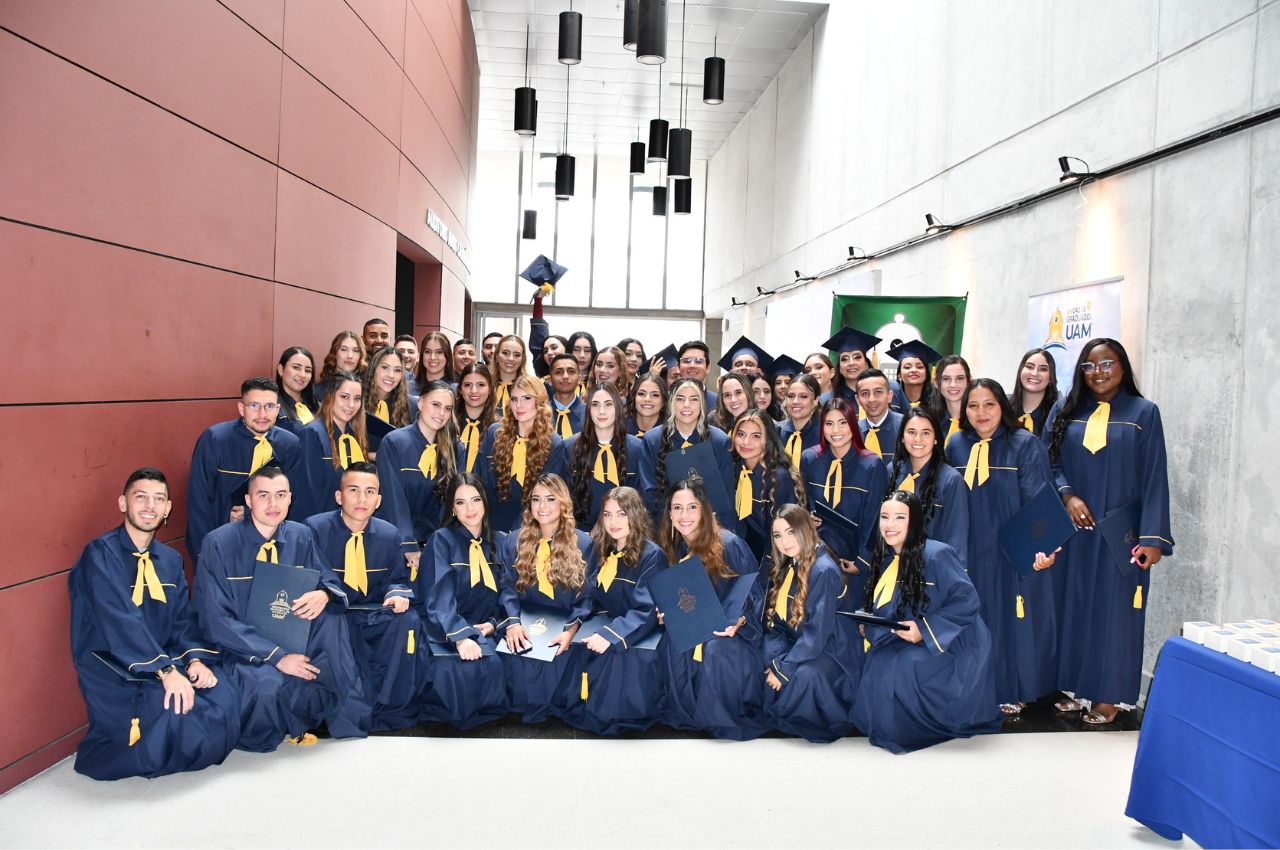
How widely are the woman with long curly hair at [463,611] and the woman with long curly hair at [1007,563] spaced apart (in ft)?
8.21

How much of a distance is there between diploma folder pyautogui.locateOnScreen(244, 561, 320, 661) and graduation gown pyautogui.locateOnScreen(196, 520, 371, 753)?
42 mm

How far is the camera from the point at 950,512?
4.37 metres

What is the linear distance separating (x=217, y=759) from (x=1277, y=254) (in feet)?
16.9

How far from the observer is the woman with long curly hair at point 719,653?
4.08 meters

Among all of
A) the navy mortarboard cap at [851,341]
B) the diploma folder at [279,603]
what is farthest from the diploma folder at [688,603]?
the navy mortarboard cap at [851,341]

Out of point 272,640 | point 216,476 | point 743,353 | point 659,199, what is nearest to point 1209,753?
point 272,640

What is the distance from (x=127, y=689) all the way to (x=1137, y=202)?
569cm

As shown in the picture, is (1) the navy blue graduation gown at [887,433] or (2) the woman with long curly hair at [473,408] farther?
(2) the woman with long curly hair at [473,408]

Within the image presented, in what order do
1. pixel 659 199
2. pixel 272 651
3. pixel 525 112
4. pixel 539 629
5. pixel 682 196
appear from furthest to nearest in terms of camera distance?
1. pixel 659 199
2. pixel 682 196
3. pixel 525 112
4. pixel 539 629
5. pixel 272 651

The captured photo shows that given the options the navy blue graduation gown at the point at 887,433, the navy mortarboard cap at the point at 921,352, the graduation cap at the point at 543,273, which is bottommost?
the navy blue graduation gown at the point at 887,433

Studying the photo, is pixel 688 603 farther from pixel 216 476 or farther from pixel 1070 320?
pixel 1070 320

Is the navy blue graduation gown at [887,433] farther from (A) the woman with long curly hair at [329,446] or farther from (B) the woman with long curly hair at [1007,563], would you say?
(A) the woman with long curly hair at [329,446]

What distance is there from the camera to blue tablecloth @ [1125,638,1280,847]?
2.51 meters

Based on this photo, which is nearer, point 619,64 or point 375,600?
point 375,600
